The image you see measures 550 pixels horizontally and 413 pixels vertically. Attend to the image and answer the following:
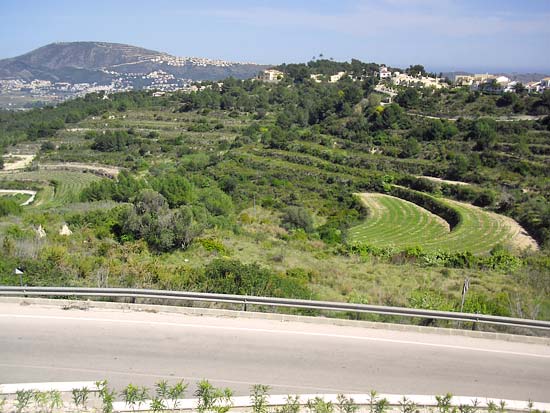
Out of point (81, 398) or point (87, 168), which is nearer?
point (81, 398)

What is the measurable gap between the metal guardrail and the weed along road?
30 cm

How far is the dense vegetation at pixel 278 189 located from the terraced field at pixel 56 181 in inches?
15.4

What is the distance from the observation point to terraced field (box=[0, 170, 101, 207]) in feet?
164

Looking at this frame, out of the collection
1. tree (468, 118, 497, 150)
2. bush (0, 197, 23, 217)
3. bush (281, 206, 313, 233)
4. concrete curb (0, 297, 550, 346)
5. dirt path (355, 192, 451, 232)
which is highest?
tree (468, 118, 497, 150)

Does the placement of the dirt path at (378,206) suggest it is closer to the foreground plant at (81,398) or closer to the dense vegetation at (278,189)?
the dense vegetation at (278,189)

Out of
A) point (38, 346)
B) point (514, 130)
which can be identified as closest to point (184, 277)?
point (38, 346)

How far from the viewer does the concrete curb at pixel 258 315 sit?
7730mm

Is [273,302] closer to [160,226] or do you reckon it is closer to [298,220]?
[160,226]

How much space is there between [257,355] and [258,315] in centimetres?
130

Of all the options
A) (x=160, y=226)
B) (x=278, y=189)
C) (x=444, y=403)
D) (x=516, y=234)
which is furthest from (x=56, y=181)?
(x=444, y=403)

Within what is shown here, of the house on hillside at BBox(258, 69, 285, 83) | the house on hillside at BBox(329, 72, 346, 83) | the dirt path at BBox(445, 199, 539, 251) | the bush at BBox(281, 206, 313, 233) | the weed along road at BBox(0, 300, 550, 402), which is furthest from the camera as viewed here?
the house on hillside at BBox(258, 69, 285, 83)

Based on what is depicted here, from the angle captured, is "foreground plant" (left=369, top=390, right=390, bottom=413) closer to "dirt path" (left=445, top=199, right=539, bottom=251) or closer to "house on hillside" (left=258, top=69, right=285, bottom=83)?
"dirt path" (left=445, top=199, right=539, bottom=251)

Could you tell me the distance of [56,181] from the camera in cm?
5722

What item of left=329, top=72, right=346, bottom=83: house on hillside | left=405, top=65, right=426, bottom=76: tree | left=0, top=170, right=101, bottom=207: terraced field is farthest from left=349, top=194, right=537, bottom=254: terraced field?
left=329, top=72, right=346, bottom=83: house on hillside
